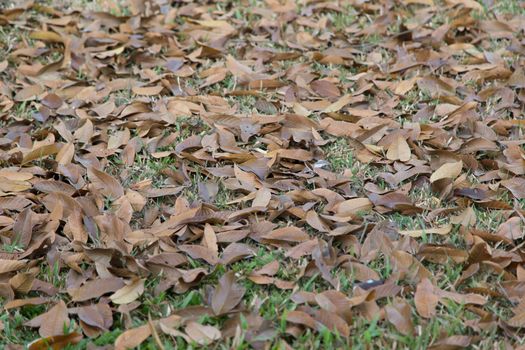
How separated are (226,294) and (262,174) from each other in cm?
77

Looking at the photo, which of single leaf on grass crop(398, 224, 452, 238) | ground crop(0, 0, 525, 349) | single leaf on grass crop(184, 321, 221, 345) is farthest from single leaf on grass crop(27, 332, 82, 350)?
single leaf on grass crop(398, 224, 452, 238)

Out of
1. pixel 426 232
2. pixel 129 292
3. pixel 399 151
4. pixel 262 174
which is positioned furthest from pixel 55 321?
pixel 399 151

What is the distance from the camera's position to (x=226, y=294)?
8.56 ft

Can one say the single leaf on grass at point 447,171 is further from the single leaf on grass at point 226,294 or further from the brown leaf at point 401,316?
the single leaf on grass at point 226,294

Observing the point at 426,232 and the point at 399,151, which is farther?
the point at 399,151

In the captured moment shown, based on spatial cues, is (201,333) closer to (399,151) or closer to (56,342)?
(56,342)

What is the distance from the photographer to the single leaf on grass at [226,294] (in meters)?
2.56

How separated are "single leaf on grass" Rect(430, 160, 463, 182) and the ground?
0.02m

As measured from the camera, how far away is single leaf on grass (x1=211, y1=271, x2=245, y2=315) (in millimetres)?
2561

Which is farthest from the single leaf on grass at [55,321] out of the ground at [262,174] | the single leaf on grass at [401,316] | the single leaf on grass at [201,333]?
the single leaf on grass at [401,316]

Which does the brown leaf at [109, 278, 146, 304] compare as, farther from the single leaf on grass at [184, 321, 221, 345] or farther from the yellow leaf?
the yellow leaf

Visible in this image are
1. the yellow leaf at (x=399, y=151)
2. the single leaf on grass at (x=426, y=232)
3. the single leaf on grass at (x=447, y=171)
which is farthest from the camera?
the yellow leaf at (x=399, y=151)

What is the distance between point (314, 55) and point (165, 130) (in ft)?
3.37

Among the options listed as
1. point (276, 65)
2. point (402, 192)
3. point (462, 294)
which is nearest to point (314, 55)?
point (276, 65)
